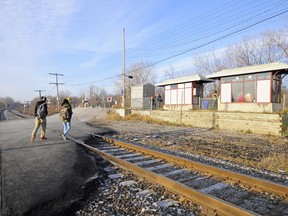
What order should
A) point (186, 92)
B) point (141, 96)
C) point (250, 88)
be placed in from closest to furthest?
point (250, 88), point (186, 92), point (141, 96)

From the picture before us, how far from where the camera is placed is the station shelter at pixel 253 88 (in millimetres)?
17719

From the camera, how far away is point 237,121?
16.5 metres

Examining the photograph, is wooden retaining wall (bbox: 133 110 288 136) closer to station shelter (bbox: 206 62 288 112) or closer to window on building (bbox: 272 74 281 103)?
station shelter (bbox: 206 62 288 112)

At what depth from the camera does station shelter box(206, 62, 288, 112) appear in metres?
17.7

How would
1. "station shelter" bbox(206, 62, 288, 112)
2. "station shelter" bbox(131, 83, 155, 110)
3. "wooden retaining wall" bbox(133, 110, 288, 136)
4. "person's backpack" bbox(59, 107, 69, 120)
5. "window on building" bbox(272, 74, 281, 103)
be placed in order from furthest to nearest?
1. "station shelter" bbox(131, 83, 155, 110)
2. "window on building" bbox(272, 74, 281, 103)
3. "station shelter" bbox(206, 62, 288, 112)
4. "wooden retaining wall" bbox(133, 110, 288, 136)
5. "person's backpack" bbox(59, 107, 69, 120)

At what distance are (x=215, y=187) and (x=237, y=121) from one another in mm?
12808

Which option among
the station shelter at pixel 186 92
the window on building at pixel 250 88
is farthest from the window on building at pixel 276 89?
the station shelter at pixel 186 92

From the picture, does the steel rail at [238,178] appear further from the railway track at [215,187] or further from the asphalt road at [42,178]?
the asphalt road at [42,178]

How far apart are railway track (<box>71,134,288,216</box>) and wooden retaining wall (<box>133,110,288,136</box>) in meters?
10.0

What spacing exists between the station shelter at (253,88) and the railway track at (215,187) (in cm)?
1411

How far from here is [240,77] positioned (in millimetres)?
19938

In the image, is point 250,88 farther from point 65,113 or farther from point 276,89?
point 65,113

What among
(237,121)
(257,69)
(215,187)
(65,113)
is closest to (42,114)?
(65,113)

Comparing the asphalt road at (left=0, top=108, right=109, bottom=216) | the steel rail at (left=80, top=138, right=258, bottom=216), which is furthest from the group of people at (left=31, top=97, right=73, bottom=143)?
the steel rail at (left=80, top=138, right=258, bottom=216)
